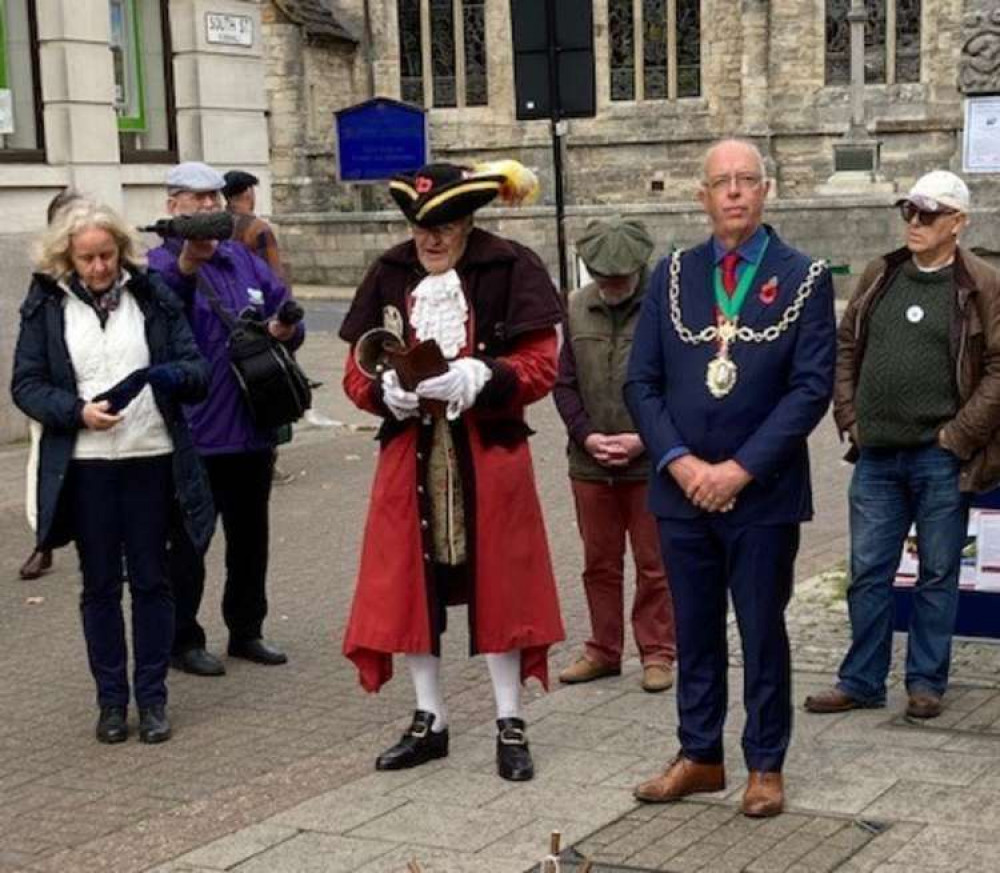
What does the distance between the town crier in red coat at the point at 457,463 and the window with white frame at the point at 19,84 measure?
9.33 metres

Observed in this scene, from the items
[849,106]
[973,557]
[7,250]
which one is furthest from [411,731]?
[849,106]

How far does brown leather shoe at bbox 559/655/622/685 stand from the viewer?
721cm

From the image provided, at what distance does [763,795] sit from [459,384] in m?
1.56

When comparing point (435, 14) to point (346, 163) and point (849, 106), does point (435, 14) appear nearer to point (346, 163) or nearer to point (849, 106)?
point (849, 106)

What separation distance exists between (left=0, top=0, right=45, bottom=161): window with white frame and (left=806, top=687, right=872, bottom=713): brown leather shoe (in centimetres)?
975

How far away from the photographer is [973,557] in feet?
23.6

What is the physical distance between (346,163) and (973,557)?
44.2ft

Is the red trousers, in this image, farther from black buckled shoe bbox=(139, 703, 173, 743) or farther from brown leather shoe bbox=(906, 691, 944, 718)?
black buckled shoe bbox=(139, 703, 173, 743)

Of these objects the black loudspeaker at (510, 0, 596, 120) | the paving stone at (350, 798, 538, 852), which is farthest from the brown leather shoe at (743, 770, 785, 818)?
the black loudspeaker at (510, 0, 596, 120)

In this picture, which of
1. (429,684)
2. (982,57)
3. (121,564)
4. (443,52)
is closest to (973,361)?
(429,684)

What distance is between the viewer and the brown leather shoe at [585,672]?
23.7 feet

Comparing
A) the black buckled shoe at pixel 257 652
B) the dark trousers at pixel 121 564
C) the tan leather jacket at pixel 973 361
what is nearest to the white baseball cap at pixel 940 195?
the tan leather jacket at pixel 973 361

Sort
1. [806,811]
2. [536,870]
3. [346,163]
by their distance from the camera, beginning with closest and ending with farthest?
1. [536,870]
2. [806,811]
3. [346,163]

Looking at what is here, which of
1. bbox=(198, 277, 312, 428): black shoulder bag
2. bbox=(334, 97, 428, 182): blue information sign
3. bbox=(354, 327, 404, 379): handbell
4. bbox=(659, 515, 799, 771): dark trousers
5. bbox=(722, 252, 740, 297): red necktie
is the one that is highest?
bbox=(334, 97, 428, 182): blue information sign
